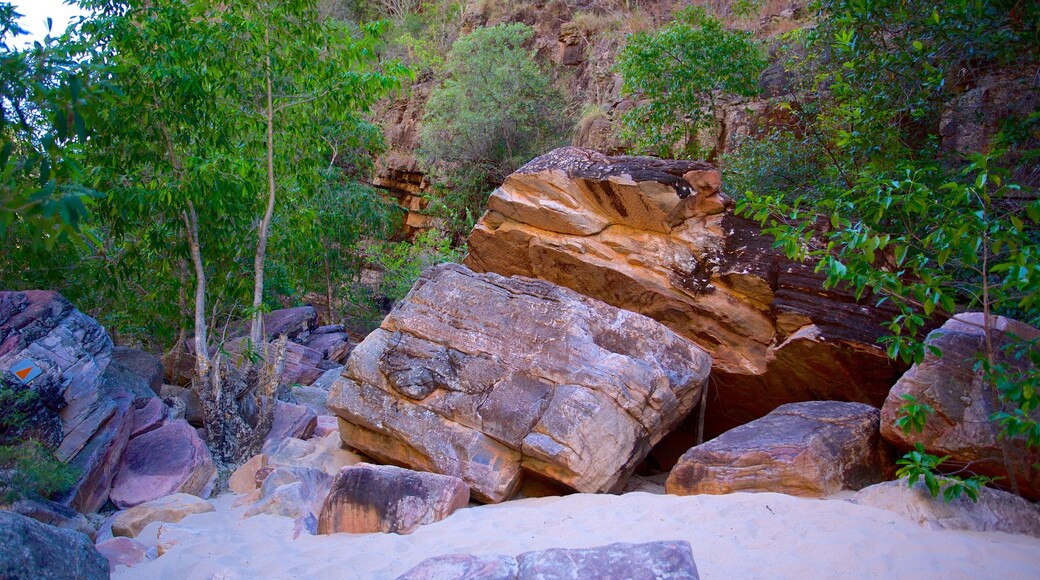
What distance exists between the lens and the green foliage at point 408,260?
48.9 ft

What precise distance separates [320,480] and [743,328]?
418 cm

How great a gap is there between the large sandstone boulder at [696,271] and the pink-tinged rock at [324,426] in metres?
2.50

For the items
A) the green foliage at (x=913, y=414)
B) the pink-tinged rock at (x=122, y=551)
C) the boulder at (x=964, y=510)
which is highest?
the green foliage at (x=913, y=414)

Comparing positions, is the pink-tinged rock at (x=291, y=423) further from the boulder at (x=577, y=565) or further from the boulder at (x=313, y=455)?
the boulder at (x=577, y=565)

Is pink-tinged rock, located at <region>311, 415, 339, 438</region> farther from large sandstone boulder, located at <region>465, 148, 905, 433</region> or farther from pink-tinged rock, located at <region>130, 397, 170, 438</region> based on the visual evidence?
large sandstone boulder, located at <region>465, 148, 905, 433</region>

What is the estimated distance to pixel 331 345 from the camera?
42.0ft

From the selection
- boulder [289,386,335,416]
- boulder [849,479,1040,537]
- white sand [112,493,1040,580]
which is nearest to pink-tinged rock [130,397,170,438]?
boulder [289,386,335,416]

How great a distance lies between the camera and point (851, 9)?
689 cm

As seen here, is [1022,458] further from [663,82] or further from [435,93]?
[435,93]

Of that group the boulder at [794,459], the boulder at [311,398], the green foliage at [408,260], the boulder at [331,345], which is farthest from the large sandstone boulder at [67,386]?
the green foliage at [408,260]

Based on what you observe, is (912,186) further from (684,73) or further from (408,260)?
(408,260)

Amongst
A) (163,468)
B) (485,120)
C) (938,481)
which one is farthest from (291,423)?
(485,120)

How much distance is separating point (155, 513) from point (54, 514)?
2.29ft

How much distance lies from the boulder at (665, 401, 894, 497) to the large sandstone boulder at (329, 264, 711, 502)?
0.69 m
